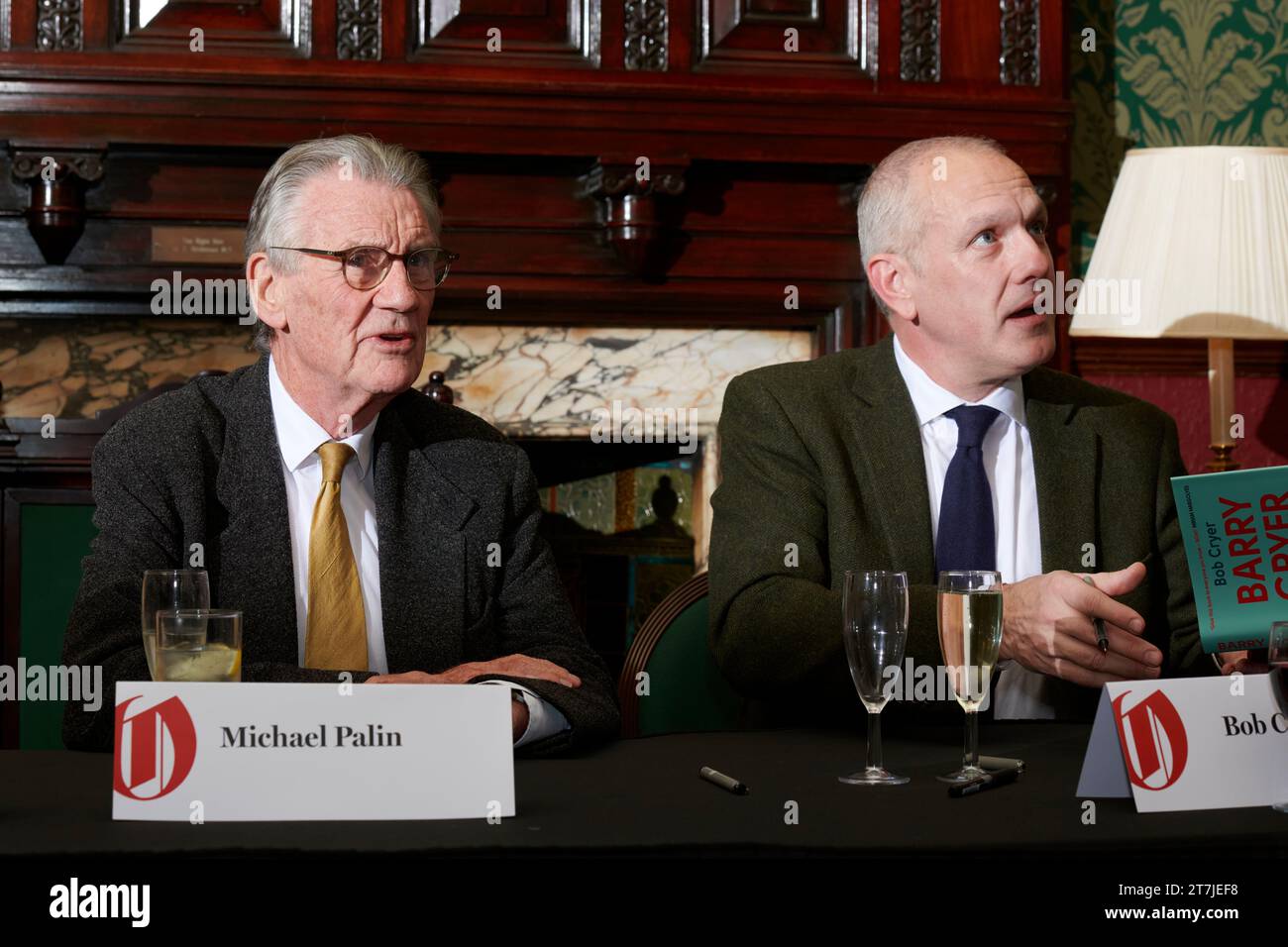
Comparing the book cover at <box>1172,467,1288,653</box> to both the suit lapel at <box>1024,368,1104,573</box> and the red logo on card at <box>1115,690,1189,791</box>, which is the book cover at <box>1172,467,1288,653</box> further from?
the suit lapel at <box>1024,368,1104,573</box>

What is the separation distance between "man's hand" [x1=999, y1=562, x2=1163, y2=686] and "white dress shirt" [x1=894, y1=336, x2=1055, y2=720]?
10.7 inches

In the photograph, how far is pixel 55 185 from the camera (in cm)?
293

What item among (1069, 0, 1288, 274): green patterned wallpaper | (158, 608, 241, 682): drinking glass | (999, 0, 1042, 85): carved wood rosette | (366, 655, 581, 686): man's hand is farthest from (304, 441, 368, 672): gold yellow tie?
(1069, 0, 1288, 274): green patterned wallpaper

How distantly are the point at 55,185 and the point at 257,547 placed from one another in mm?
1532

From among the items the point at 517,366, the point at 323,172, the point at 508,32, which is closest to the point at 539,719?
the point at 323,172

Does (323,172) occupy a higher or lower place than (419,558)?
higher

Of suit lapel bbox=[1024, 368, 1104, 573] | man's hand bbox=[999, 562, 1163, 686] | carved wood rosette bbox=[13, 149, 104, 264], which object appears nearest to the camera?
man's hand bbox=[999, 562, 1163, 686]

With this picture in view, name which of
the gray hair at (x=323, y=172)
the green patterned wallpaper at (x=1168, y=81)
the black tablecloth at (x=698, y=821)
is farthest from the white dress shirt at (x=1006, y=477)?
the green patterned wallpaper at (x=1168, y=81)

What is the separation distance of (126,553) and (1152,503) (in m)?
1.32

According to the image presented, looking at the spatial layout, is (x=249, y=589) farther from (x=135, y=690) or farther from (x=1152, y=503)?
(x=1152, y=503)

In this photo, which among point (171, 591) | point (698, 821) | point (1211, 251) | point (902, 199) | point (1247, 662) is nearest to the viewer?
point (698, 821)

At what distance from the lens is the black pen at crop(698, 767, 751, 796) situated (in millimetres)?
1192

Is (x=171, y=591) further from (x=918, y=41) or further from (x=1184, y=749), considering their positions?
(x=918, y=41)
